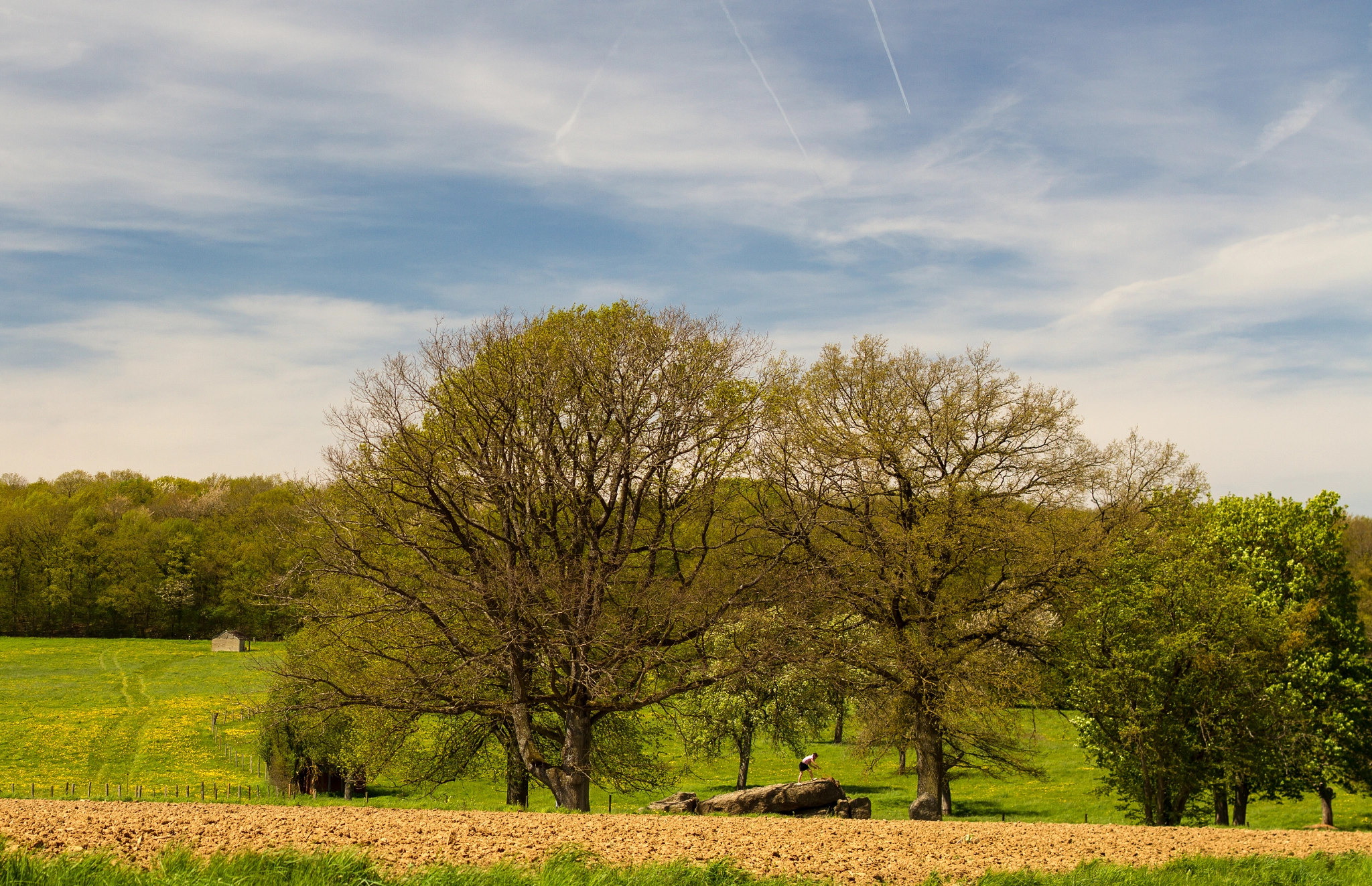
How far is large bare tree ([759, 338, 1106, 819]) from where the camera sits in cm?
2661

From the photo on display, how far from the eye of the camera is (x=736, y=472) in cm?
2539

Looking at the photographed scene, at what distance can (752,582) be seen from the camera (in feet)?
75.8

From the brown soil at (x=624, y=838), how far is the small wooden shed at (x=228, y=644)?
89632mm

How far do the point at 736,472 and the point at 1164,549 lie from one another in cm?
1381

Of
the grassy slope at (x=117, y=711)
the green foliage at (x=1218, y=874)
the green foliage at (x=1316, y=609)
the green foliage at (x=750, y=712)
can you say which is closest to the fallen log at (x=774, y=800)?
the green foliage at (x=750, y=712)

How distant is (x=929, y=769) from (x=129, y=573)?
10628cm

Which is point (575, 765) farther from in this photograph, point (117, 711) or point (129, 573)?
point (129, 573)

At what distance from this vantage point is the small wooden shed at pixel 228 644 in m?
95.7

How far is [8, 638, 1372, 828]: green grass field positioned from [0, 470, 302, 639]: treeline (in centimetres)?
2580

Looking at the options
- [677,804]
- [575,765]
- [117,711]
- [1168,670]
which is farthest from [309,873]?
[117,711]

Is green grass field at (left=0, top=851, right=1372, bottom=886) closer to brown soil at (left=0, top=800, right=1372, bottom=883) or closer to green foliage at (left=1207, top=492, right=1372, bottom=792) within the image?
brown soil at (left=0, top=800, right=1372, bottom=883)

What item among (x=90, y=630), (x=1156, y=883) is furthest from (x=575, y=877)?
(x=90, y=630)

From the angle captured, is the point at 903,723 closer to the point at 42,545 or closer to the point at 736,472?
the point at 736,472

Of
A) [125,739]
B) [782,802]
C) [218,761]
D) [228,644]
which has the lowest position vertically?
[218,761]
